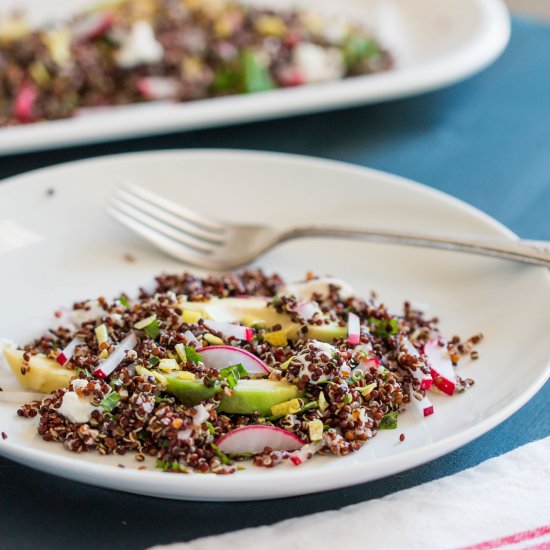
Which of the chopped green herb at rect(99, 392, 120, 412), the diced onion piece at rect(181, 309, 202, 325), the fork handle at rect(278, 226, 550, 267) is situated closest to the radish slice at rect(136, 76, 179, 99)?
the fork handle at rect(278, 226, 550, 267)

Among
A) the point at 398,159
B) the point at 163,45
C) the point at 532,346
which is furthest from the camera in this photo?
the point at 163,45

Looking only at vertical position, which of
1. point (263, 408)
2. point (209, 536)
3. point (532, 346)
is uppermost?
point (532, 346)

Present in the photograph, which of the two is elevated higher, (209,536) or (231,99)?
(231,99)

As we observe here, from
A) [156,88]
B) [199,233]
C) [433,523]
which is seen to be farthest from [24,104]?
[433,523]

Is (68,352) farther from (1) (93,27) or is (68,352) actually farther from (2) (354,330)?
(1) (93,27)

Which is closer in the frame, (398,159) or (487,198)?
(487,198)

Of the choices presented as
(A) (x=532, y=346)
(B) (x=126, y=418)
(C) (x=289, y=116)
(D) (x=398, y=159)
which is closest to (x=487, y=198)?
(D) (x=398, y=159)

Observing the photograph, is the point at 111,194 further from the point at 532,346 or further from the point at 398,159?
the point at 532,346

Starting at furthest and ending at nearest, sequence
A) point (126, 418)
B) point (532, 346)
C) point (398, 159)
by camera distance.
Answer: point (398, 159) < point (532, 346) < point (126, 418)
